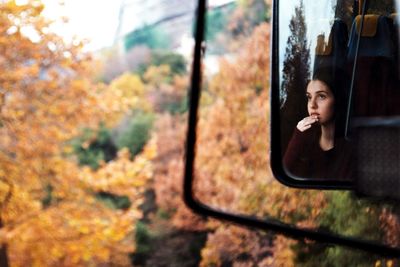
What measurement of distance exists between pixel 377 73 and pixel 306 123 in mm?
239

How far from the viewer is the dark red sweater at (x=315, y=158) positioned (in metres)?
1.57

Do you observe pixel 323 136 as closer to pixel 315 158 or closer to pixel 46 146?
pixel 315 158

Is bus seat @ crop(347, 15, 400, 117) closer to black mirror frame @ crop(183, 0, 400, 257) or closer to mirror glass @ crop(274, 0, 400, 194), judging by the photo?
mirror glass @ crop(274, 0, 400, 194)

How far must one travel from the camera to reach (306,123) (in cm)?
169

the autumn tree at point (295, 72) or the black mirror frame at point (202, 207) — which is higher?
the autumn tree at point (295, 72)

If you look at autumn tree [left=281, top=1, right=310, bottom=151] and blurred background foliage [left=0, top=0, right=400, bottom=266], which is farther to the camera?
blurred background foliage [left=0, top=0, right=400, bottom=266]

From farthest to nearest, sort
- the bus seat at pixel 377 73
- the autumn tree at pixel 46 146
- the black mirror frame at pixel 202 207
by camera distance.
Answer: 1. the autumn tree at pixel 46 146
2. the bus seat at pixel 377 73
3. the black mirror frame at pixel 202 207

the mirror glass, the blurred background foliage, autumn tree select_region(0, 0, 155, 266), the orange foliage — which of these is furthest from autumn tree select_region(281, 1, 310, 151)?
the orange foliage

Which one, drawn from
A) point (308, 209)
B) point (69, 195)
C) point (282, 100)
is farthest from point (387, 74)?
point (69, 195)

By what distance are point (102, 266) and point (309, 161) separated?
9.92 meters

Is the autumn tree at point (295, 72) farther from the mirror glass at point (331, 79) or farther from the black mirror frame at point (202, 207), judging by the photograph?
the black mirror frame at point (202, 207)

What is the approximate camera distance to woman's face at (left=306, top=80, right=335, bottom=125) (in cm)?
161

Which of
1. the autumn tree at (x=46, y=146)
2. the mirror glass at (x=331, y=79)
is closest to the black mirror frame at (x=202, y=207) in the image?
the mirror glass at (x=331, y=79)

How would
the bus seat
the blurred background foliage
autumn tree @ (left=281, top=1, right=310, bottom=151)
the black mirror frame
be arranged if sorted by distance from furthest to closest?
the blurred background foliage
autumn tree @ (left=281, top=1, right=310, bottom=151)
the bus seat
the black mirror frame
